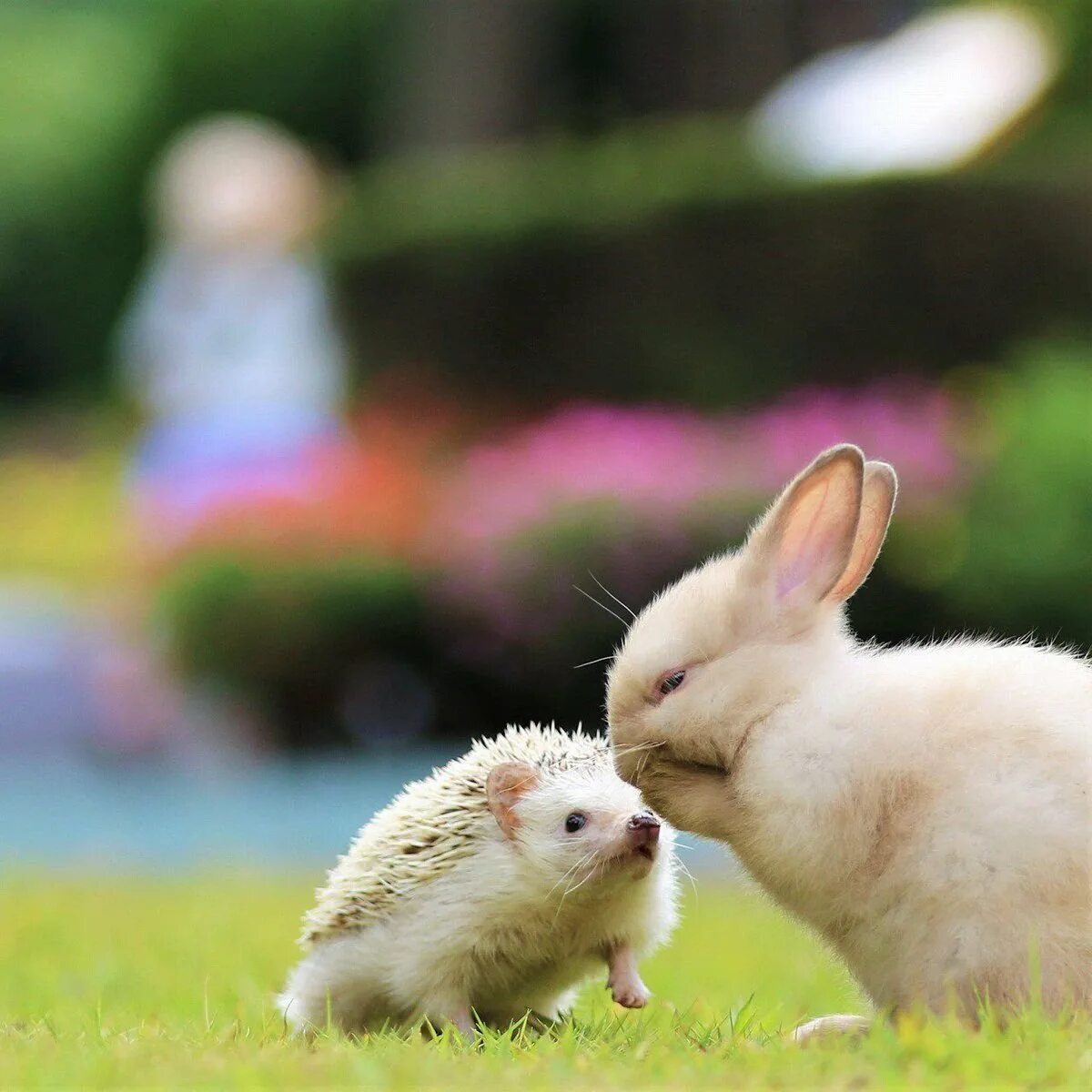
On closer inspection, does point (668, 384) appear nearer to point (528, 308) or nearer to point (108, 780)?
point (528, 308)

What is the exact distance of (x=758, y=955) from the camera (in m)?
5.65

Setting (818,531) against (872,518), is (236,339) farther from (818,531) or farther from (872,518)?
(818,531)

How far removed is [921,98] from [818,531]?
12856mm

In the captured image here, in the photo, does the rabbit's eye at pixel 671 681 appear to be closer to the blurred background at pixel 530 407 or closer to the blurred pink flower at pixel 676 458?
the blurred background at pixel 530 407

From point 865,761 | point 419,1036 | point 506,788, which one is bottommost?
point 419,1036

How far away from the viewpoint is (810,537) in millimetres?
3605

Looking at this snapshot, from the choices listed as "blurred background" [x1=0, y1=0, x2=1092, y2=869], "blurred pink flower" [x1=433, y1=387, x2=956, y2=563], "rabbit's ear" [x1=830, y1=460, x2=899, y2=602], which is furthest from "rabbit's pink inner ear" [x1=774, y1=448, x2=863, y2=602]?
"blurred pink flower" [x1=433, y1=387, x2=956, y2=563]

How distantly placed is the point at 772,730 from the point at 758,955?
8.07ft

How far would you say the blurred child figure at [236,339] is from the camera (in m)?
14.6

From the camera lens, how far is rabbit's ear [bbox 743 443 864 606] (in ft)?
11.7

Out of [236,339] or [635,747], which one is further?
[236,339]

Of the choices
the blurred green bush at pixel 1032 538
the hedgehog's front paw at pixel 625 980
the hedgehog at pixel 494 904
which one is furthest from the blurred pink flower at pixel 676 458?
the hedgehog's front paw at pixel 625 980

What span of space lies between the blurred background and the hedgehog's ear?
5.32m

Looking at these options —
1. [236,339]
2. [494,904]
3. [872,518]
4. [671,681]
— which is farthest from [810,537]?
[236,339]
